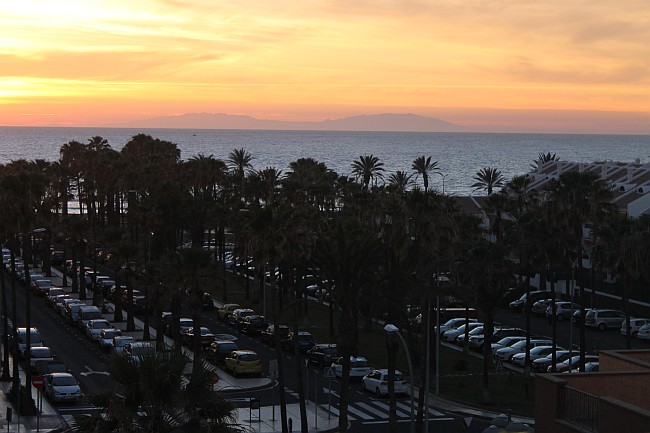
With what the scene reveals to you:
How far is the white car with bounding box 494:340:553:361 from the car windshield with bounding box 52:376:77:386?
24.0m

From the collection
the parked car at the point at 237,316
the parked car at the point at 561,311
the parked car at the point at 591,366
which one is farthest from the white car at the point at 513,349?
the parked car at the point at 237,316

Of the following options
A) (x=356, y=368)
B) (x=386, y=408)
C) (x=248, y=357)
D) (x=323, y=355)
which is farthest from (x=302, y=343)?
(x=386, y=408)

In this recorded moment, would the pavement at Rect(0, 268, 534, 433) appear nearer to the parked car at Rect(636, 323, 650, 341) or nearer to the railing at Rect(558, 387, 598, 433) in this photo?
the parked car at Rect(636, 323, 650, 341)

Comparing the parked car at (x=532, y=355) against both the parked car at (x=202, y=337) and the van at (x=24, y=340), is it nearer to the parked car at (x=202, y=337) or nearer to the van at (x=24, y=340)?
the parked car at (x=202, y=337)

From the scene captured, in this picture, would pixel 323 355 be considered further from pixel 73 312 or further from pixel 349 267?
pixel 73 312

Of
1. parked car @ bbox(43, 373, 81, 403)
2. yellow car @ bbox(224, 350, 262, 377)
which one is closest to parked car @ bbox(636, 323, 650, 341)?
yellow car @ bbox(224, 350, 262, 377)

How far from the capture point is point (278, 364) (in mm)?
45469

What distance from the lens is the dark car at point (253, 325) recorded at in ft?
221

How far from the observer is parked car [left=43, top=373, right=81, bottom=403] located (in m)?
48.0

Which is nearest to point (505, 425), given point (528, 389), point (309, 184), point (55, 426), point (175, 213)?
point (55, 426)

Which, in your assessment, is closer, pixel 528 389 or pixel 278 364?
pixel 278 364

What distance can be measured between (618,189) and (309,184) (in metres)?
32.7

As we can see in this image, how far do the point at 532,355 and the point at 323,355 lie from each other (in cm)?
1203

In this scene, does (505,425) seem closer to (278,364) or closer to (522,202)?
(278,364)
